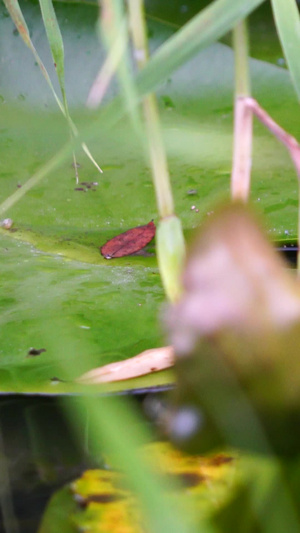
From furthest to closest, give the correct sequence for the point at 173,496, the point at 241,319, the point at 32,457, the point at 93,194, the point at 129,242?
1. the point at 93,194
2. the point at 129,242
3. the point at 32,457
4. the point at 173,496
5. the point at 241,319

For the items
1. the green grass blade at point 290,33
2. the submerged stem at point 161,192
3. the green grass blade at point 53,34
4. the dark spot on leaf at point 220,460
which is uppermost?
the green grass blade at point 53,34

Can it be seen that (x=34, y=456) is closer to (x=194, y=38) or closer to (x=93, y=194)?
(x=194, y=38)

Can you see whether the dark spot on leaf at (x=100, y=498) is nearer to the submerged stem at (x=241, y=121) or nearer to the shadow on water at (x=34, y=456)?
the shadow on water at (x=34, y=456)

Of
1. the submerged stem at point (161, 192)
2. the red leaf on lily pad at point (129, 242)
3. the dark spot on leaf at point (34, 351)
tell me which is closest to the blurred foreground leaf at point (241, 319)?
the submerged stem at point (161, 192)

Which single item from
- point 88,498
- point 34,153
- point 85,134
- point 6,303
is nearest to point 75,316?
point 6,303

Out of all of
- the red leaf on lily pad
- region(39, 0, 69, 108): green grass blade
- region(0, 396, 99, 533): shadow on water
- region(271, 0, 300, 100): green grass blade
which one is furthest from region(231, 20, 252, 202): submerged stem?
the red leaf on lily pad

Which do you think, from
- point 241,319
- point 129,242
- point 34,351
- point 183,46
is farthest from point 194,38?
point 129,242
